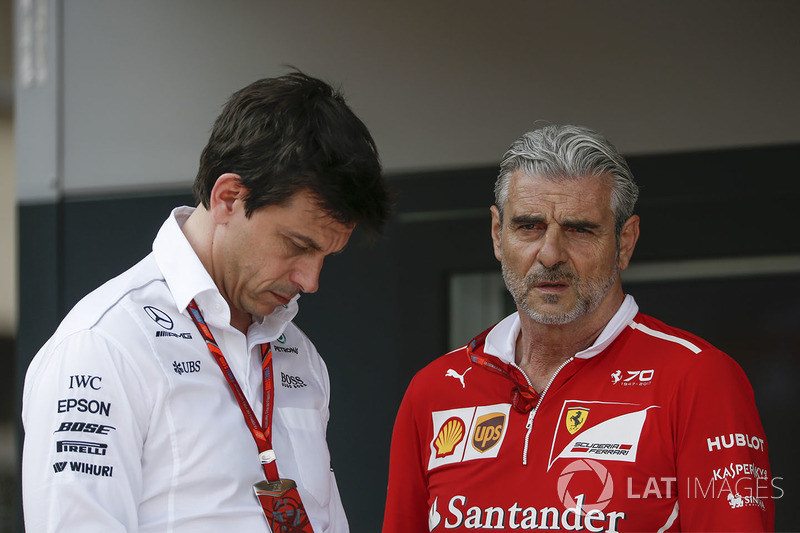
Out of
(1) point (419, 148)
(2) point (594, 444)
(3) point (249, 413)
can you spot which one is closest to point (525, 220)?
(2) point (594, 444)

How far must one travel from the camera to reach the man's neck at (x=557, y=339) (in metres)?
2.01

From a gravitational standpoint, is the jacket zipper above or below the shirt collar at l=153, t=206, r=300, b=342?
below

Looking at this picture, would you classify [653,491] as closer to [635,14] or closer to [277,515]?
[277,515]

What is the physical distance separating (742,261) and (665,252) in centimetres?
25

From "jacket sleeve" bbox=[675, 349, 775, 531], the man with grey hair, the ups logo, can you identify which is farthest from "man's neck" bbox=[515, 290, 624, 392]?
"jacket sleeve" bbox=[675, 349, 775, 531]

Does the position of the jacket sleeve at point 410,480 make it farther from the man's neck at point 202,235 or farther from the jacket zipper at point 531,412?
the man's neck at point 202,235

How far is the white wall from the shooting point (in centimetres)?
316

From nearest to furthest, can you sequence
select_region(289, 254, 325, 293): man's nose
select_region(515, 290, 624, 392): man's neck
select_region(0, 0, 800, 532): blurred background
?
select_region(289, 254, 325, 293): man's nose
select_region(515, 290, 624, 392): man's neck
select_region(0, 0, 800, 532): blurred background

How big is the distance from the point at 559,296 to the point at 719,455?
444mm

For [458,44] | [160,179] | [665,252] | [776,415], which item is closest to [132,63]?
[160,179]

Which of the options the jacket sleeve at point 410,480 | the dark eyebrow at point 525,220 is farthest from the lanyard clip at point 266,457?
the dark eyebrow at point 525,220

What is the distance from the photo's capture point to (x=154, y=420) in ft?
5.24

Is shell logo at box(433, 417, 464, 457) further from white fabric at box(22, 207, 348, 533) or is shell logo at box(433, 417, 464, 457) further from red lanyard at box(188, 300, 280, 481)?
red lanyard at box(188, 300, 280, 481)

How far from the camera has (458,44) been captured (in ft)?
11.3
